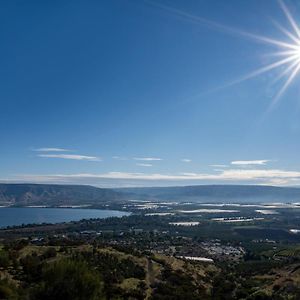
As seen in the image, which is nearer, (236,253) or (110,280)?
(110,280)

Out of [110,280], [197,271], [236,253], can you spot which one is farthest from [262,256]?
[110,280]

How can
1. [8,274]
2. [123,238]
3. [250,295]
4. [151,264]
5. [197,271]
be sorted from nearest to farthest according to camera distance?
1. [8,274]
2. [250,295]
3. [151,264]
4. [197,271]
5. [123,238]

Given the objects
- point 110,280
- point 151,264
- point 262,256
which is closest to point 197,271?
point 151,264

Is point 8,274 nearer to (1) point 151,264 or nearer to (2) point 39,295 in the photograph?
(2) point 39,295

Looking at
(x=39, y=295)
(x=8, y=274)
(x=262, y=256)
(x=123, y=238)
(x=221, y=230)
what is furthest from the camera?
(x=221, y=230)

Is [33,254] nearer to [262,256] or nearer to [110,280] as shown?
[110,280]

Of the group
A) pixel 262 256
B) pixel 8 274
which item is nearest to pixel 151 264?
pixel 8 274

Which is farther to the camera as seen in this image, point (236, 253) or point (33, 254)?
point (236, 253)

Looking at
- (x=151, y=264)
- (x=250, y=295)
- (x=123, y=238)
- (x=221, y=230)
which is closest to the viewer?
(x=250, y=295)

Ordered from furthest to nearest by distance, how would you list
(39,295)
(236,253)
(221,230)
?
(221,230) → (236,253) → (39,295)
